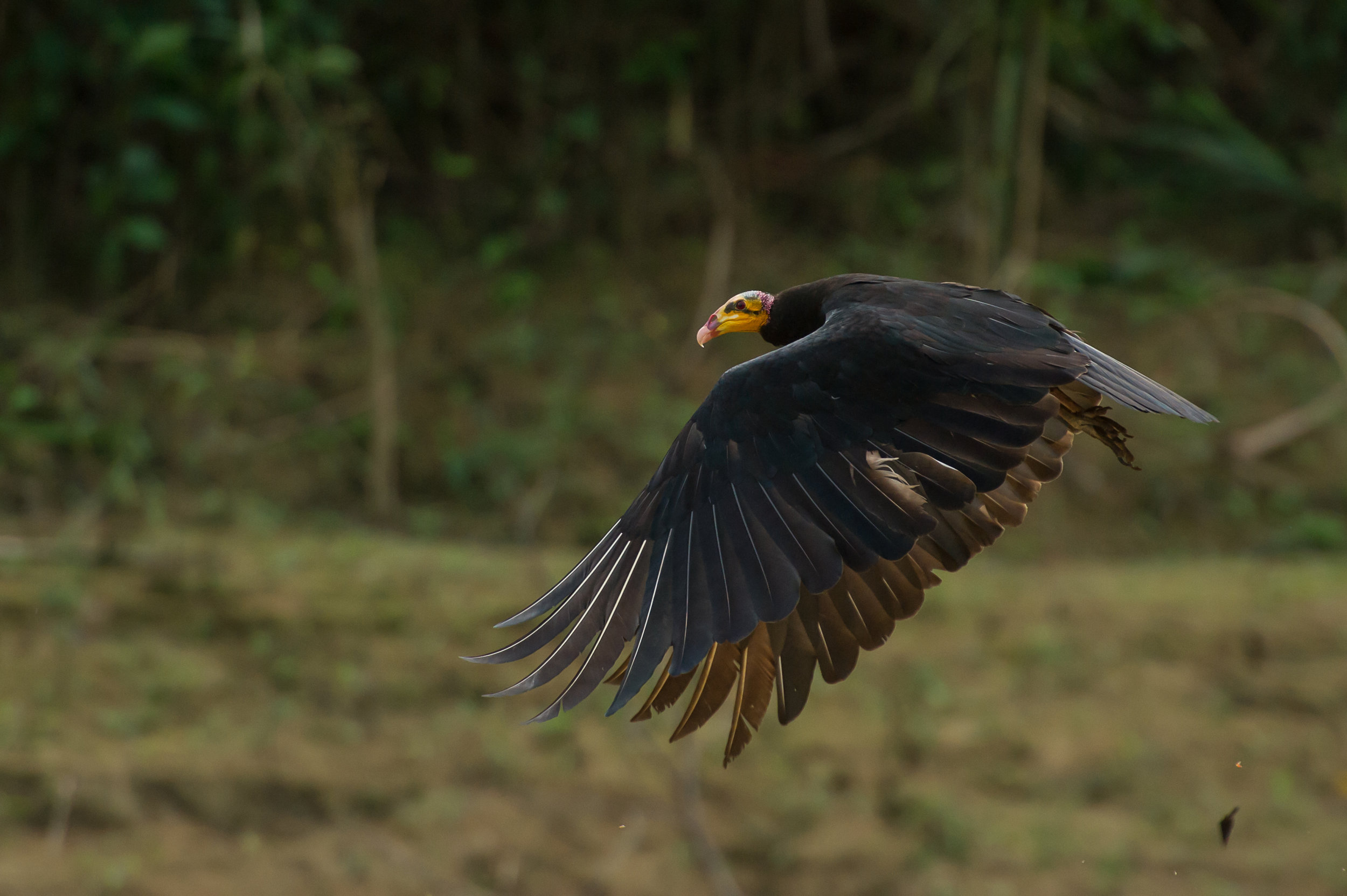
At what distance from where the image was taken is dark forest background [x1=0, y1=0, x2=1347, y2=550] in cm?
719

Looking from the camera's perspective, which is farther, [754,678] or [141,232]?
[141,232]

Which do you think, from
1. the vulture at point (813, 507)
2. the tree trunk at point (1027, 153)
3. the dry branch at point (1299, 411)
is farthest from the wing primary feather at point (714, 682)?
the dry branch at point (1299, 411)

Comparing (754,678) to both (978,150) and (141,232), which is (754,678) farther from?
(978,150)

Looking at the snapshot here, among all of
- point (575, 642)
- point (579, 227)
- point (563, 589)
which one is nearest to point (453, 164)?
point (579, 227)

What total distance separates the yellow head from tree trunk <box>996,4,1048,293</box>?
9.87 feet

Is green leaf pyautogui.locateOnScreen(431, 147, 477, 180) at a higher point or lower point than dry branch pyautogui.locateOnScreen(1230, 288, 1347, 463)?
higher

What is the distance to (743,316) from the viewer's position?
4.73 metres

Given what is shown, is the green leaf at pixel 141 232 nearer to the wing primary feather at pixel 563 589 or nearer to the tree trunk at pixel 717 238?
the tree trunk at pixel 717 238

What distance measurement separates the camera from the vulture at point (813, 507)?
3127mm

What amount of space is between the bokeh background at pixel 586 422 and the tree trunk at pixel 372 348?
0.03 metres

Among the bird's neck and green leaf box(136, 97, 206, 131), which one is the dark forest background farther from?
the bird's neck

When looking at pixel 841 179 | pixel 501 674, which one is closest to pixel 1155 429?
pixel 841 179

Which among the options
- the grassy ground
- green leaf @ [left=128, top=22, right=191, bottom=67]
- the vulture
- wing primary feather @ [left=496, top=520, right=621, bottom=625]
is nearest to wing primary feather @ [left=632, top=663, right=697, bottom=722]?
the vulture

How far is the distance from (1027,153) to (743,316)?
11.2 ft
